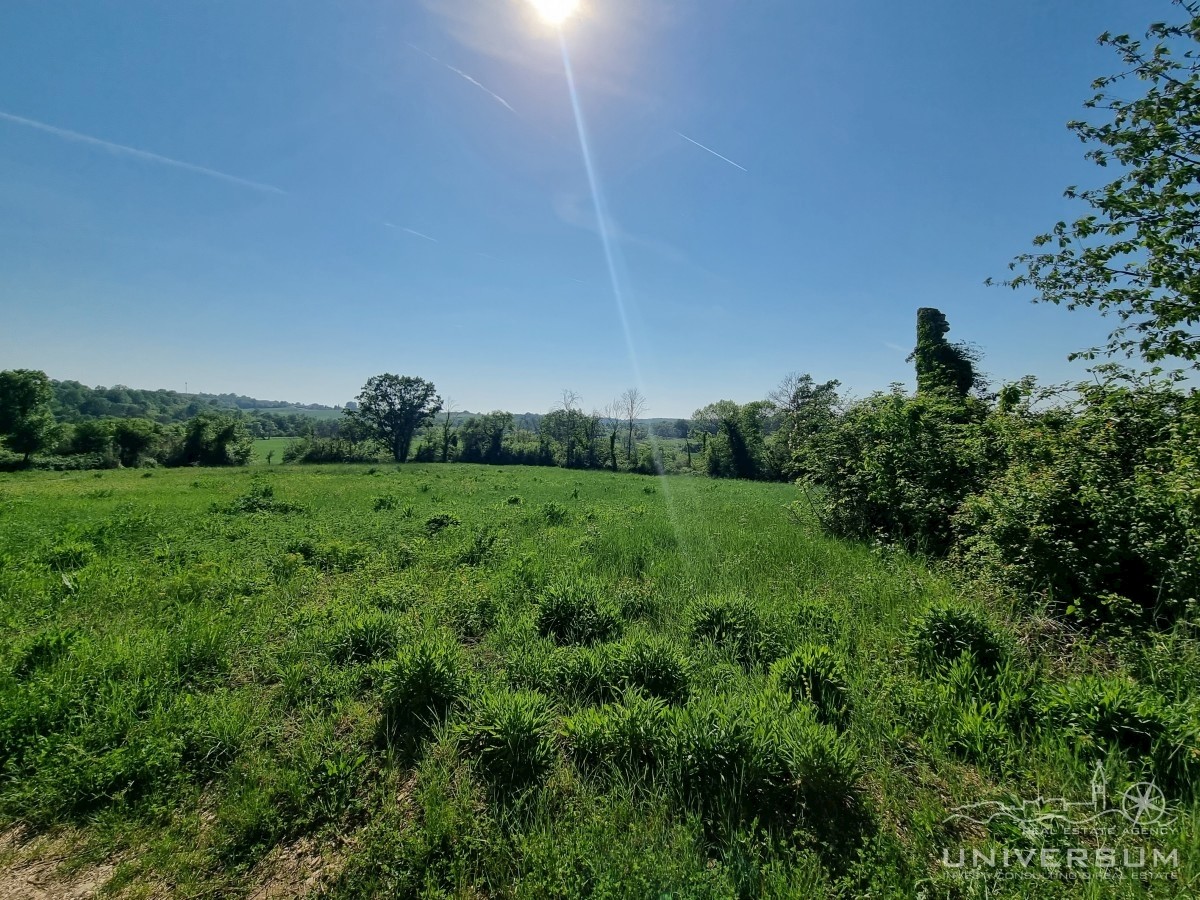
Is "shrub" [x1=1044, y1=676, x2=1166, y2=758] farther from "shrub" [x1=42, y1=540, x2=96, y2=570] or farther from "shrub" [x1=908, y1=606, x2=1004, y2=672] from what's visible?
"shrub" [x1=42, y1=540, x2=96, y2=570]

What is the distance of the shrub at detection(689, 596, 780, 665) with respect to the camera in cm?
454

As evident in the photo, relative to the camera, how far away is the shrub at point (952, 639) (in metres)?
4.04

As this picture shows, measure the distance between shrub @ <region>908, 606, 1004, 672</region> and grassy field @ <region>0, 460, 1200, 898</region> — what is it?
0.9 inches

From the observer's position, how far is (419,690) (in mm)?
3801

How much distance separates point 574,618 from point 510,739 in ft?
7.04

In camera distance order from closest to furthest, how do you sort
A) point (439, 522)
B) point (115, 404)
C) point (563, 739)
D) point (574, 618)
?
point (563, 739) → point (574, 618) → point (439, 522) → point (115, 404)

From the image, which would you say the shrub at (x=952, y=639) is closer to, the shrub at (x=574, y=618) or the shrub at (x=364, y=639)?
the shrub at (x=574, y=618)

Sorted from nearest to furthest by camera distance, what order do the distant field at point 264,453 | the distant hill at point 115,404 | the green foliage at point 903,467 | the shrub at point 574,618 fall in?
the shrub at point 574,618 → the green foliage at point 903,467 → the distant field at point 264,453 → the distant hill at point 115,404

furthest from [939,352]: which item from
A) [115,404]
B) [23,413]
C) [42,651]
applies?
[115,404]

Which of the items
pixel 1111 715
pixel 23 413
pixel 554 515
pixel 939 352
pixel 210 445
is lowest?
pixel 554 515

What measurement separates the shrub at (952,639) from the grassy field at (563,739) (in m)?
0.02

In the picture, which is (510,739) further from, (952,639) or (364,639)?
(952,639)

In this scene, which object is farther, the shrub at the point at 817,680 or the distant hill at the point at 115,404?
the distant hill at the point at 115,404

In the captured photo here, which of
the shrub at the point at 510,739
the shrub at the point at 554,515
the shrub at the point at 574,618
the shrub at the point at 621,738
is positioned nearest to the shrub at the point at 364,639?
the shrub at the point at 574,618
